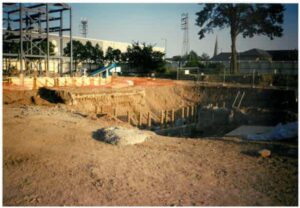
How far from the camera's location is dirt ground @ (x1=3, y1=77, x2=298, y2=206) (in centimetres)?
562

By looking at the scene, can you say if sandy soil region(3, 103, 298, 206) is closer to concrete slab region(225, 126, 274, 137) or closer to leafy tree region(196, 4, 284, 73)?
concrete slab region(225, 126, 274, 137)

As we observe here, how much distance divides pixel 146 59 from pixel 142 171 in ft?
102

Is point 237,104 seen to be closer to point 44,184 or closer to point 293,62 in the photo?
point 293,62

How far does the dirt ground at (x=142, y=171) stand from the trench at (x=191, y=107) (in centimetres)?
683

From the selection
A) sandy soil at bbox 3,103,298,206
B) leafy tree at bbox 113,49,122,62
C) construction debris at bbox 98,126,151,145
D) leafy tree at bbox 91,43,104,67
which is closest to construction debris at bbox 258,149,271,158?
sandy soil at bbox 3,103,298,206

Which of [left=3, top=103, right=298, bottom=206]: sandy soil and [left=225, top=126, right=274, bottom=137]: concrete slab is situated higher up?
[left=3, top=103, right=298, bottom=206]: sandy soil

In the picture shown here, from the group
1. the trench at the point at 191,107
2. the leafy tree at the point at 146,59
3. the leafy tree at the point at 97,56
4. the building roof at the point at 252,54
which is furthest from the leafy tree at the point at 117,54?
the trench at the point at 191,107

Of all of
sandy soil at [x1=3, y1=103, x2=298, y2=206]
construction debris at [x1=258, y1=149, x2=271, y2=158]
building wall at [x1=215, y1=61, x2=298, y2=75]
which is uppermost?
building wall at [x1=215, y1=61, x2=298, y2=75]

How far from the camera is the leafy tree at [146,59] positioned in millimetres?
37125

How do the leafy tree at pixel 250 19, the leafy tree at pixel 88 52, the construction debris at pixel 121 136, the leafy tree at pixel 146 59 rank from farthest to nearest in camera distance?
the leafy tree at pixel 88 52 → the leafy tree at pixel 146 59 → the leafy tree at pixel 250 19 → the construction debris at pixel 121 136

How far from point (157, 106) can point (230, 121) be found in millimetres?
6632

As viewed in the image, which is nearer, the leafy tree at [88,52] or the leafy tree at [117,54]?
the leafy tree at [88,52]

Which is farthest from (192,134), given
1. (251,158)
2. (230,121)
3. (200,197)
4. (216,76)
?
(200,197)

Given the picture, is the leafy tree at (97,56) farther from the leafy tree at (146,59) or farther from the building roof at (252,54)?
the building roof at (252,54)
